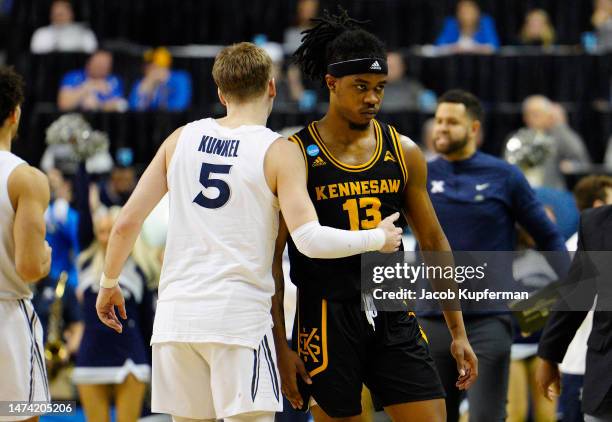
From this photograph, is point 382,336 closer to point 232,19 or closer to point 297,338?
point 297,338

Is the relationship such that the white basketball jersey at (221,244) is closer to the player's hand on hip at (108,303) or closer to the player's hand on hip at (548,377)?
the player's hand on hip at (108,303)

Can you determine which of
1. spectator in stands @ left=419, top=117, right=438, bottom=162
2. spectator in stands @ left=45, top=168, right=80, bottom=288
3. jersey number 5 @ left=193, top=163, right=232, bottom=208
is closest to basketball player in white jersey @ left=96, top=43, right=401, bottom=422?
jersey number 5 @ left=193, top=163, right=232, bottom=208

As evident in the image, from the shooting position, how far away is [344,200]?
13.6 ft

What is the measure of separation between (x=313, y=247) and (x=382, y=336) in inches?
23.3

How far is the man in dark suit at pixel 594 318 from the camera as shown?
4125 mm

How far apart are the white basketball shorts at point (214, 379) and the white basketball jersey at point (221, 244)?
0.05 metres

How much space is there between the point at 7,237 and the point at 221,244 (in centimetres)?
111

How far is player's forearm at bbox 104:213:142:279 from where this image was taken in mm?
3982

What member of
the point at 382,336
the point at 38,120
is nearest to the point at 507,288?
the point at 382,336

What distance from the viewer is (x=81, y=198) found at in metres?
6.81

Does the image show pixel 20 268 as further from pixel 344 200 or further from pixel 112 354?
pixel 112 354

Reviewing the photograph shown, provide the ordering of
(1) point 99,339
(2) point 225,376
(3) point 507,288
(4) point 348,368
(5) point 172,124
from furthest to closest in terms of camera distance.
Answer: (5) point 172,124, (1) point 99,339, (3) point 507,288, (4) point 348,368, (2) point 225,376

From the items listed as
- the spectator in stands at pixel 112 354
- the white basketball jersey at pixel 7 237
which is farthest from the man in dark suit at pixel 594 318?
the spectator in stands at pixel 112 354

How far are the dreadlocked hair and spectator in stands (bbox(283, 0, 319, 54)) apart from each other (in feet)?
25.1
